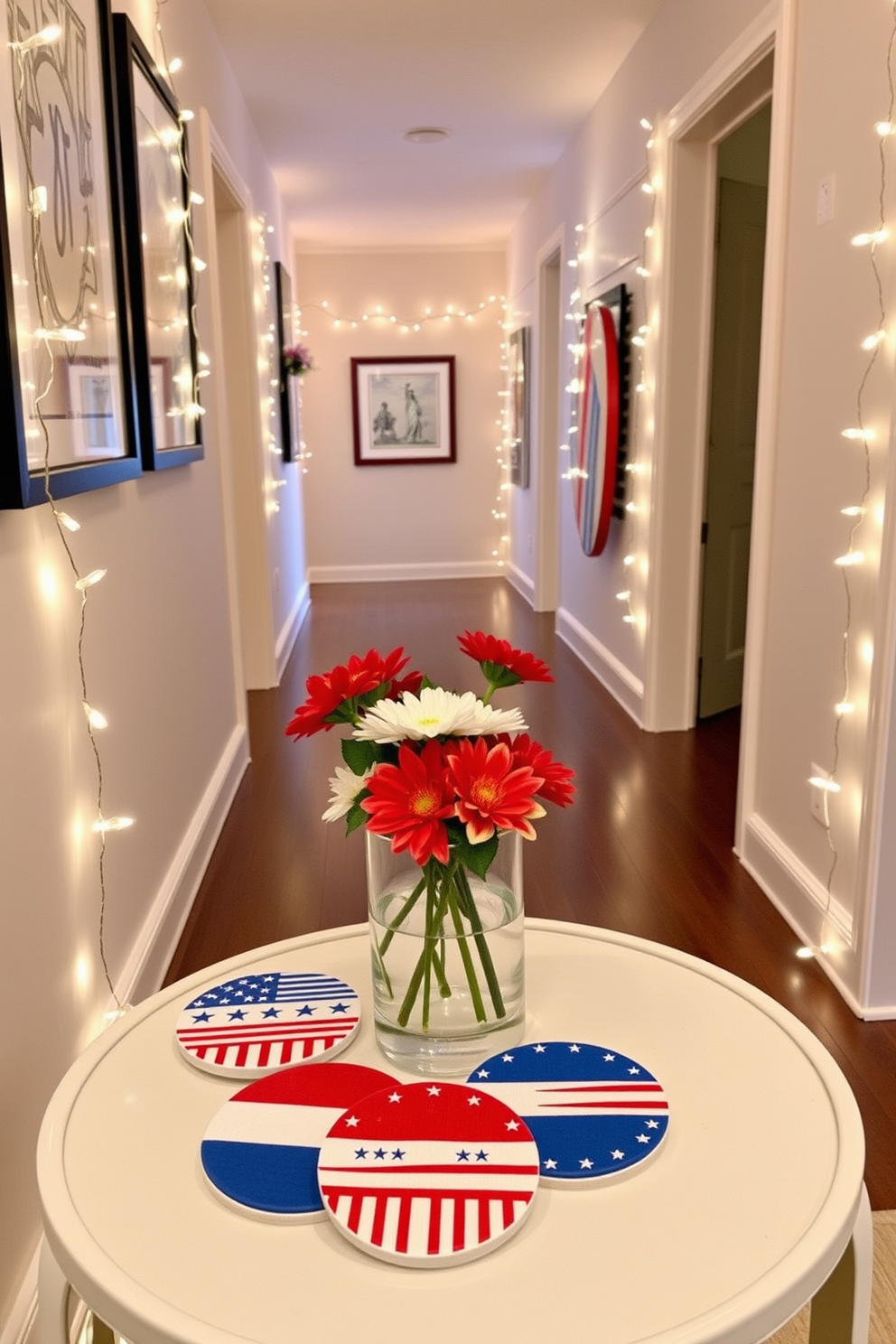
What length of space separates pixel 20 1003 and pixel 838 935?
1.68 meters

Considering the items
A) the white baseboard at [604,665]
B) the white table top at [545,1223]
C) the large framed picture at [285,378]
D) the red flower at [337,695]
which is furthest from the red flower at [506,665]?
the large framed picture at [285,378]

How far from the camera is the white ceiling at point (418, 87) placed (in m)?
3.72

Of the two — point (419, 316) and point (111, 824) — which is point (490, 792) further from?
point (419, 316)

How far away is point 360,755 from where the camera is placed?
1.04m

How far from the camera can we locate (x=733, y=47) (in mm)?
2900

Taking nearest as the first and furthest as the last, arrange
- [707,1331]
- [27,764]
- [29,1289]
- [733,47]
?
[707,1331] < [29,1289] < [27,764] < [733,47]

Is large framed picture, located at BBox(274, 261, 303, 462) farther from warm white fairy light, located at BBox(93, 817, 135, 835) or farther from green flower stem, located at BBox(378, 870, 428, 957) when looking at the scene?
green flower stem, located at BBox(378, 870, 428, 957)

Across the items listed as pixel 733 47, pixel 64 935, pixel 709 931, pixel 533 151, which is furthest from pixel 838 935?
pixel 533 151

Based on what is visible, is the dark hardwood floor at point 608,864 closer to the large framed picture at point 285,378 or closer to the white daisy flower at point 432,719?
the white daisy flower at point 432,719

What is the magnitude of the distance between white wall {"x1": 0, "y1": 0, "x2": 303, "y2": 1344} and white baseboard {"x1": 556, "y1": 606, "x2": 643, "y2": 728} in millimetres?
1679

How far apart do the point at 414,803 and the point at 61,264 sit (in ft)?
4.13

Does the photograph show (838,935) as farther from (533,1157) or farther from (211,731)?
(211,731)

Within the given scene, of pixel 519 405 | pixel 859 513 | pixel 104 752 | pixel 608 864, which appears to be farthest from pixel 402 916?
pixel 519 405

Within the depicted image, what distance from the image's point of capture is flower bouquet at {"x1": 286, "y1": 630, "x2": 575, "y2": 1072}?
37.0 inches
